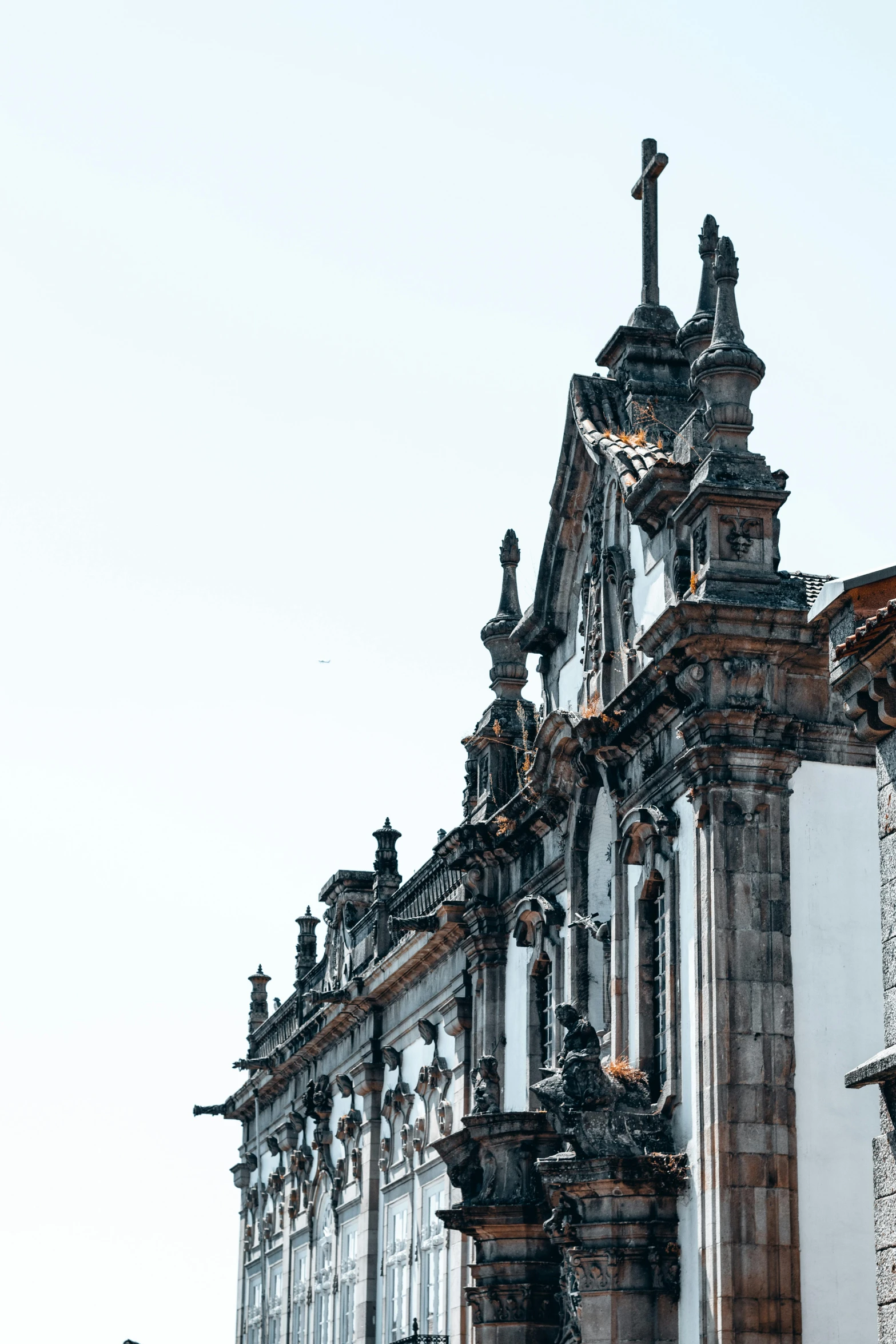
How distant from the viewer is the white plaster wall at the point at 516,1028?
2566 cm

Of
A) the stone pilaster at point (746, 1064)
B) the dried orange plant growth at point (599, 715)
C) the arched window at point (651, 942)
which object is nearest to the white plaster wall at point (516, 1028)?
the dried orange plant growth at point (599, 715)

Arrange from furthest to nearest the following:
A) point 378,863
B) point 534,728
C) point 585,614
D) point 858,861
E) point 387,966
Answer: point 378,863 < point 387,966 < point 534,728 < point 585,614 < point 858,861

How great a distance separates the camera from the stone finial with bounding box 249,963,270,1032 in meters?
48.2

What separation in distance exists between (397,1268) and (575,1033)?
500 inches

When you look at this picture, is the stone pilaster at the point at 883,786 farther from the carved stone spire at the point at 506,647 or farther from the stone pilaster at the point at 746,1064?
the carved stone spire at the point at 506,647

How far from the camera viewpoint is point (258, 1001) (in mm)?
48906

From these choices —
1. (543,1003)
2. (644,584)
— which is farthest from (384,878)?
(644,584)

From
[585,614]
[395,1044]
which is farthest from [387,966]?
[585,614]

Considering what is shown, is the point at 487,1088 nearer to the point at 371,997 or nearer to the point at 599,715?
the point at 599,715

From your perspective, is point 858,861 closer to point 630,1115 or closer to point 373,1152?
point 630,1115

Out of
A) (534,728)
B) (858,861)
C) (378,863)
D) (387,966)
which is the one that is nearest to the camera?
(858,861)

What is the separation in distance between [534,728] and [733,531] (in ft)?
26.2

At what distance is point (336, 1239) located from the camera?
118ft

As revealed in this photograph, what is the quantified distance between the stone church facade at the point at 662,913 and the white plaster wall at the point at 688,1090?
4cm
